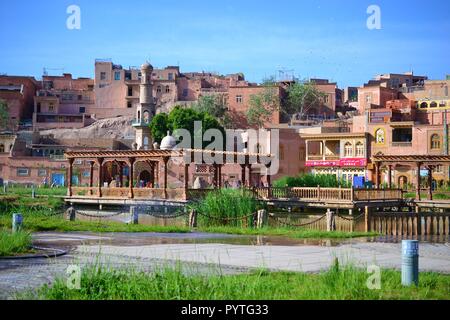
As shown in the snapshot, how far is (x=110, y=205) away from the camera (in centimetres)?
4350

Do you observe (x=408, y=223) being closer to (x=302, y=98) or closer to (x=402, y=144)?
(x=402, y=144)

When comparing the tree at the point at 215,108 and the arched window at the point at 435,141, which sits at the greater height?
the tree at the point at 215,108

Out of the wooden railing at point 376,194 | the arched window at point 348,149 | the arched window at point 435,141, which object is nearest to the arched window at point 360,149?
the arched window at point 348,149

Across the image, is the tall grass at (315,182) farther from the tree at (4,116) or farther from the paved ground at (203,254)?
the tree at (4,116)

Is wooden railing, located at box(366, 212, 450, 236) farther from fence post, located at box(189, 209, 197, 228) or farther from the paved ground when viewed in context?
fence post, located at box(189, 209, 197, 228)

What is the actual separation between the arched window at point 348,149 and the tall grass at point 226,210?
36662 mm

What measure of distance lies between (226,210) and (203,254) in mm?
13769

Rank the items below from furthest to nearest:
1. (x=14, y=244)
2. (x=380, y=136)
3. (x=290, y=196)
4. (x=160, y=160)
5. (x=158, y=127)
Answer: (x=158, y=127)
(x=380, y=136)
(x=160, y=160)
(x=290, y=196)
(x=14, y=244)

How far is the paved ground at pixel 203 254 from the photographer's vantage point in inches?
463

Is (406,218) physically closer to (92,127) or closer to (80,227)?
(80,227)

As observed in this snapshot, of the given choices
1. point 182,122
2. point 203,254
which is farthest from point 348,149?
point 203,254

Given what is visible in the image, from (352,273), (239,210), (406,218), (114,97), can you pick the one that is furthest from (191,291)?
(114,97)

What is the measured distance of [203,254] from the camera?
48.0 feet

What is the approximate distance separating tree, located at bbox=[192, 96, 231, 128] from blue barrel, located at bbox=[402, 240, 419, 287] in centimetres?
7753
